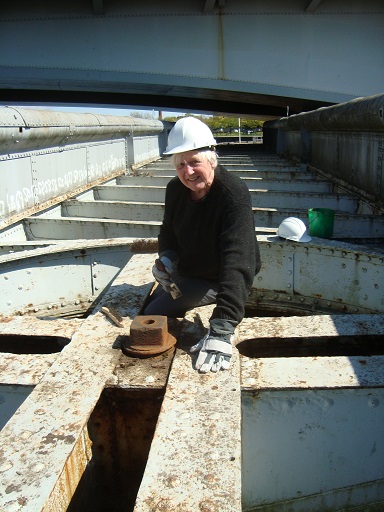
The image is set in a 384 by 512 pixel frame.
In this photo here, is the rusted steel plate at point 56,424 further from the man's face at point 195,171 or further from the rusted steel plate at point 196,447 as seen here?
the man's face at point 195,171

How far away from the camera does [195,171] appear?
278 cm

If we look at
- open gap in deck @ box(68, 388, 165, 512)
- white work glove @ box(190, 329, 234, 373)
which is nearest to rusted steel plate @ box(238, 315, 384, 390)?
white work glove @ box(190, 329, 234, 373)

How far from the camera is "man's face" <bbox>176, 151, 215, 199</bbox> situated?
2.76 metres

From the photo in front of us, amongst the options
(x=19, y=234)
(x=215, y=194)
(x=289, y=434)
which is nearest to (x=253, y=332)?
(x=289, y=434)

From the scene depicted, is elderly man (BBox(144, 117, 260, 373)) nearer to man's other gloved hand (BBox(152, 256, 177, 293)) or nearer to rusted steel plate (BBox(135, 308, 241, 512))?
man's other gloved hand (BBox(152, 256, 177, 293))

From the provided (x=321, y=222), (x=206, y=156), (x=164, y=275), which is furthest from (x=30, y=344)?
(x=321, y=222)

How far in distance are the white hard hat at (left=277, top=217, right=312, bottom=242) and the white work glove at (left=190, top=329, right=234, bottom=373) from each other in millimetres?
1887

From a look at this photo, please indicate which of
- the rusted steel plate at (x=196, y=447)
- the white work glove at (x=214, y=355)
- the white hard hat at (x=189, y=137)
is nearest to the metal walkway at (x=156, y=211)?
the white hard hat at (x=189, y=137)

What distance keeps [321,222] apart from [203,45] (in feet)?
40.9

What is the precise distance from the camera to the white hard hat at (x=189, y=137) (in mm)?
2701

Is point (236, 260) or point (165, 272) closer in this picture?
point (236, 260)

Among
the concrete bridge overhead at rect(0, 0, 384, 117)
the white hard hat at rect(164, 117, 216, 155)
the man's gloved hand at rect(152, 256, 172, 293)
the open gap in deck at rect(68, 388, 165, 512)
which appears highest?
the concrete bridge overhead at rect(0, 0, 384, 117)

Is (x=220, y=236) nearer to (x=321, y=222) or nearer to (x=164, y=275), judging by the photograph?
(x=164, y=275)

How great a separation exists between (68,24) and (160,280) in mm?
14229
